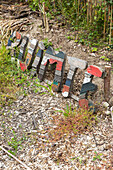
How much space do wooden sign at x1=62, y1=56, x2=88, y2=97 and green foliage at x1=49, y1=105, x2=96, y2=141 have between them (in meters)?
0.49

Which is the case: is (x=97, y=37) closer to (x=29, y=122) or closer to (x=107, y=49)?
(x=107, y=49)

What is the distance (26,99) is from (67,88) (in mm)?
864

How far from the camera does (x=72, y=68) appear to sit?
10.9 ft

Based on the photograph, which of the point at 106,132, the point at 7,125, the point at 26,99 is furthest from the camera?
the point at 26,99

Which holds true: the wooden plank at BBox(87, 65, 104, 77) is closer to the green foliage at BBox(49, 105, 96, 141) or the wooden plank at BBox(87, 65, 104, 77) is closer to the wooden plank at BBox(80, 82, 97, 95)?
the wooden plank at BBox(80, 82, 97, 95)

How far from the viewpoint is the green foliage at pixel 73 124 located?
2916 mm

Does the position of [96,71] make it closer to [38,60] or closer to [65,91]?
[65,91]

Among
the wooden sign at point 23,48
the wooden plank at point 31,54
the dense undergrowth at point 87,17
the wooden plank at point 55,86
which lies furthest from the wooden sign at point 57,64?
the dense undergrowth at point 87,17

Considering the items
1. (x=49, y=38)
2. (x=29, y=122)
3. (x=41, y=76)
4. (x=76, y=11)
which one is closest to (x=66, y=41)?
→ (x=49, y=38)

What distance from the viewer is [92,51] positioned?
4320 millimetres

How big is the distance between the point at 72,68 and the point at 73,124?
97cm

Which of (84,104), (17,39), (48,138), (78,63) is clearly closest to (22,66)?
(17,39)

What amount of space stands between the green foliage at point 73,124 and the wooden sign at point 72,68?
49 cm

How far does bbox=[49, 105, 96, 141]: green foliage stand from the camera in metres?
2.92
